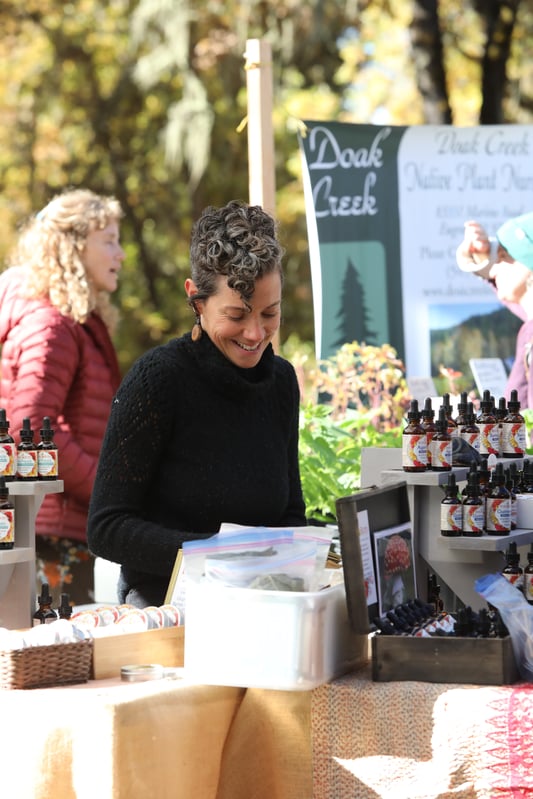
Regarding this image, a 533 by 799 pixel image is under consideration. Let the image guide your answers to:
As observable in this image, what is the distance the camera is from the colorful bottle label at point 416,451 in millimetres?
2922

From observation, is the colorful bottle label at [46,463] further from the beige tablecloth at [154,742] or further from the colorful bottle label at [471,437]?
the colorful bottle label at [471,437]

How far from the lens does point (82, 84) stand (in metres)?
16.7

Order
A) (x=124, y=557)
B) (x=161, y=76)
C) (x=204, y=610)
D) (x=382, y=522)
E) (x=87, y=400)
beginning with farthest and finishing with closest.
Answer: (x=161, y=76) → (x=87, y=400) → (x=124, y=557) → (x=382, y=522) → (x=204, y=610)

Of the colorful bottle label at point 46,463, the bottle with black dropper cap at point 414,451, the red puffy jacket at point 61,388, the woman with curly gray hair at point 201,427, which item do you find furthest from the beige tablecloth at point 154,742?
the red puffy jacket at point 61,388

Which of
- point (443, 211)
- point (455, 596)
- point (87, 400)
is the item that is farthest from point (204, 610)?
point (443, 211)

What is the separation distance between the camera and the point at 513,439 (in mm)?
3262

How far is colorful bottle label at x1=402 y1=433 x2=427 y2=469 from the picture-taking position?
292 centimetres

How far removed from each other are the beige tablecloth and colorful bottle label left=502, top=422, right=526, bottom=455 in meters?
1.14

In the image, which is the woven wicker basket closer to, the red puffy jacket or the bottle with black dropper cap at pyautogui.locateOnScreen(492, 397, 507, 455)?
the bottle with black dropper cap at pyautogui.locateOnScreen(492, 397, 507, 455)

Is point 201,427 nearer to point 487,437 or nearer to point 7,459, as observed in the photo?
point 7,459

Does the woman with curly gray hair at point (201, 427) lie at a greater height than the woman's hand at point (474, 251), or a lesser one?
lesser

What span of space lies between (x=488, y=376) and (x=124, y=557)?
3.80m

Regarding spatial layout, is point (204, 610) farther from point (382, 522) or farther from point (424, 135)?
point (424, 135)

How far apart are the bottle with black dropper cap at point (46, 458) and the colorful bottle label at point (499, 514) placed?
102 centimetres
